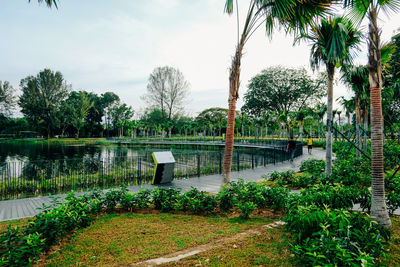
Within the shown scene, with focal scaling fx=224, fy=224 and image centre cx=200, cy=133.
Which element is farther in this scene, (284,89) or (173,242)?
(284,89)

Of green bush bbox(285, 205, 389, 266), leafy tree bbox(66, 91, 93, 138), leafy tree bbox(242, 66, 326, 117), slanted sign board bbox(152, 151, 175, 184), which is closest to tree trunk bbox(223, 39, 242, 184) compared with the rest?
green bush bbox(285, 205, 389, 266)

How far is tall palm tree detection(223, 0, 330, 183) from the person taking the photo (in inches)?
207

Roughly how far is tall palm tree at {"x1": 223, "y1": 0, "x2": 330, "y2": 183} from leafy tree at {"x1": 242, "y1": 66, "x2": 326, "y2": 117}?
41587mm

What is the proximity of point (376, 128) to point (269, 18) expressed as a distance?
366 centimetres

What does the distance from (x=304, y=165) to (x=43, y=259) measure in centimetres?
1088

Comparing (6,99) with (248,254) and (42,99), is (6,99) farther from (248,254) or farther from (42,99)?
(248,254)

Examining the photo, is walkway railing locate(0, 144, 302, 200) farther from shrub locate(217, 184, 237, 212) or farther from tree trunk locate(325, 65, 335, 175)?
tree trunk locate(325, 65, 335, 175)

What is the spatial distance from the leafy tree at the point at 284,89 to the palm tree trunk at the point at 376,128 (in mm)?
42873

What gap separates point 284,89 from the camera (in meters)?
44.6

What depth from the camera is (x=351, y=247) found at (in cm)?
252

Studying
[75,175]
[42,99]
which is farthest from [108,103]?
[75,175]

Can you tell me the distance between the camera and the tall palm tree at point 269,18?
525 centimetres

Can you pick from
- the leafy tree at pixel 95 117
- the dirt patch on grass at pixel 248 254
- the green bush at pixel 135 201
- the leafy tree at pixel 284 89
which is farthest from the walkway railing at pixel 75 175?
the leafy tree at pixel 95 117

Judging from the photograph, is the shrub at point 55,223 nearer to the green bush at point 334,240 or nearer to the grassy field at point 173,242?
the grassy field at point 173,242
